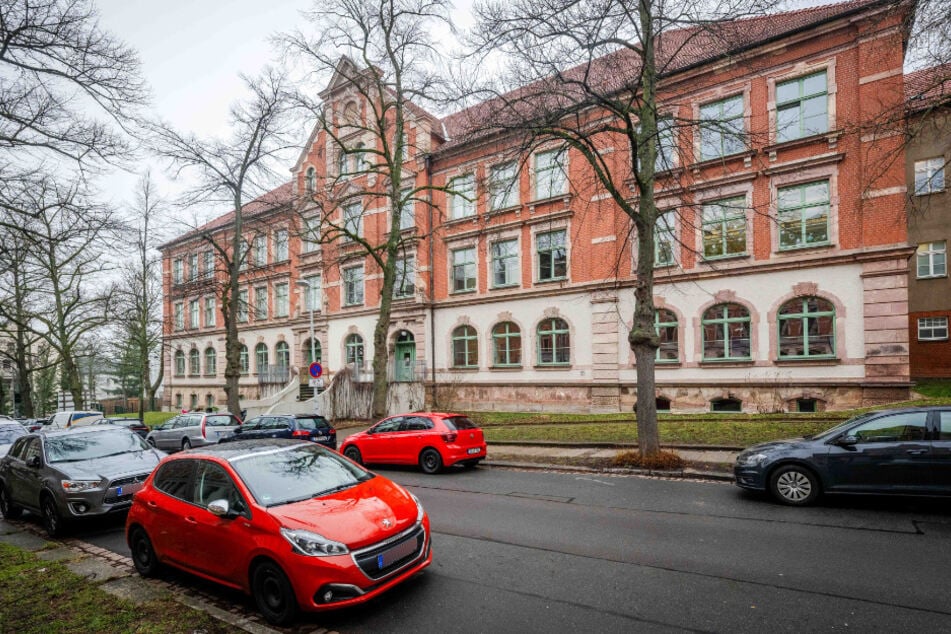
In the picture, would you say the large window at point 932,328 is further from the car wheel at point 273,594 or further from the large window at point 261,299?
the large window at point 261,299

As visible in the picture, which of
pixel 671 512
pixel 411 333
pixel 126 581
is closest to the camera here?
pixel 126 581

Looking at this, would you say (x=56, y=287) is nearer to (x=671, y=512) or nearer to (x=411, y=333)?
(x=411, y=333)

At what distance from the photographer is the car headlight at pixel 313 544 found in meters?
4.52

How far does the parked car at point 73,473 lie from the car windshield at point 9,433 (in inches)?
245

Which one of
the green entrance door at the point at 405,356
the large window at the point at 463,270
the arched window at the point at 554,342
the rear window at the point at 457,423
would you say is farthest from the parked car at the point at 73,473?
the large window at the point at 463,270

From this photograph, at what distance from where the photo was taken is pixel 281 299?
1363 inches

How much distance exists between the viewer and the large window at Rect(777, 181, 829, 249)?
17.3 metres

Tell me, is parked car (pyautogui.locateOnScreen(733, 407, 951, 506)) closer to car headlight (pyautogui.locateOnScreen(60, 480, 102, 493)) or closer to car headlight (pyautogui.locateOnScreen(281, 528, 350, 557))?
car headlight (pyautogui.locateOnScreen(281, 528, 350, 557))

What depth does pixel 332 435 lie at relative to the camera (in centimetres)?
1606

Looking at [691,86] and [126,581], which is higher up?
[691,86]

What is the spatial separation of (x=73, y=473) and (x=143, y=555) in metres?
3.51

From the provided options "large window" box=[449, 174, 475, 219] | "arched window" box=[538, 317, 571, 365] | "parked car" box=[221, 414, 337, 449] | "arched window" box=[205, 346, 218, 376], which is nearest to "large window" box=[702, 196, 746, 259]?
"arched window" box=[538, 317, 571, 365]

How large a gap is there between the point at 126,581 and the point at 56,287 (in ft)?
96.0

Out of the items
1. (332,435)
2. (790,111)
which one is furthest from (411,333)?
(790,111)
